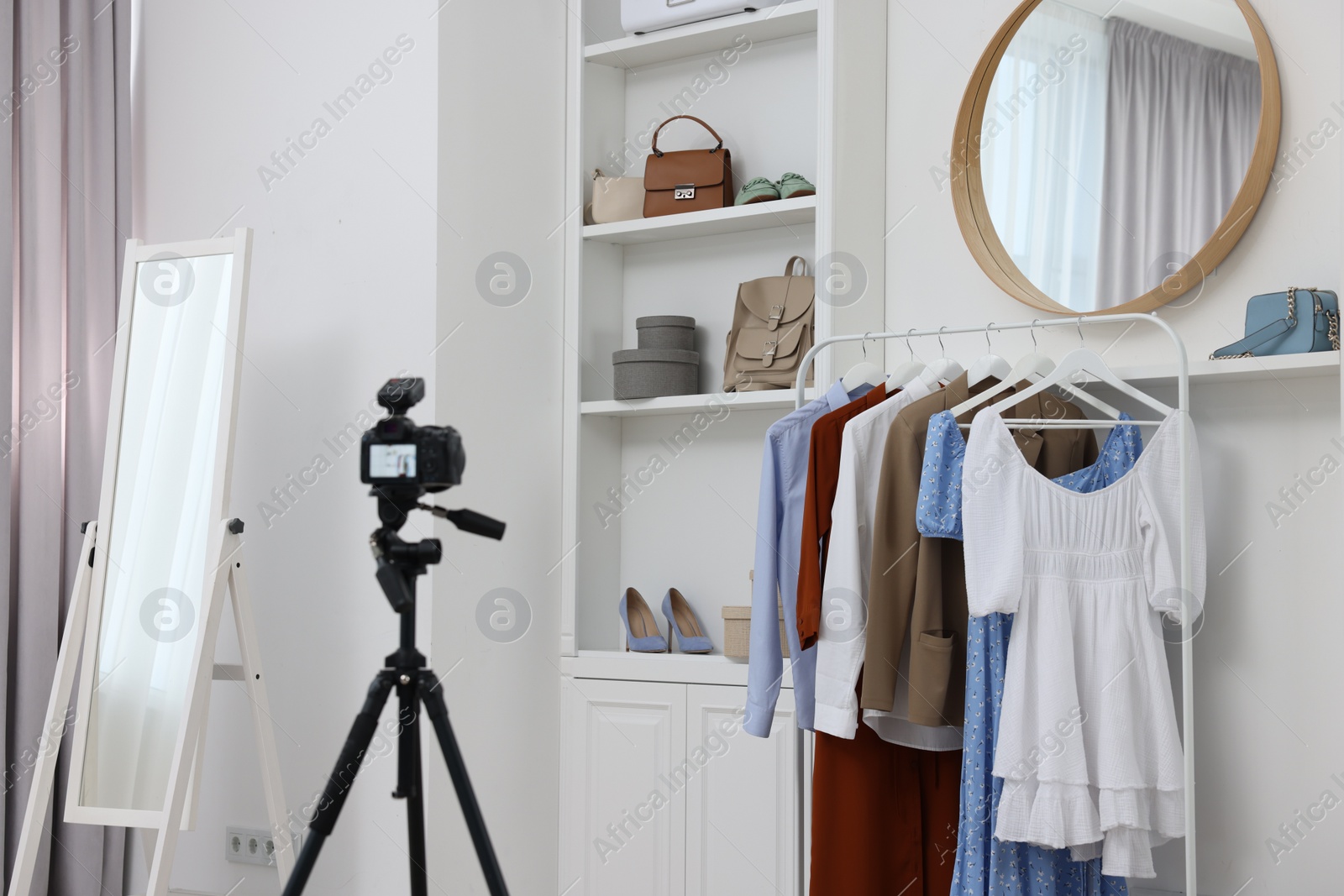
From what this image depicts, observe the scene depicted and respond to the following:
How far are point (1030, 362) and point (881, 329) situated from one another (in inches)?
22.0

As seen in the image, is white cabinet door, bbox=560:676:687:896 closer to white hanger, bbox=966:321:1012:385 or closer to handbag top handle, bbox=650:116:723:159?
white hanger, bbox=966:321:1012:385

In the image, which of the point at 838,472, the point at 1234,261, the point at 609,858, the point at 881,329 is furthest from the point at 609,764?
the point at 1234,261

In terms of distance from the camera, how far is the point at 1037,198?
246cm

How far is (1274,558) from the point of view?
2.17 m

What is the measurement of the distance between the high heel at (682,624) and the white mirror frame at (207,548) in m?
1.03

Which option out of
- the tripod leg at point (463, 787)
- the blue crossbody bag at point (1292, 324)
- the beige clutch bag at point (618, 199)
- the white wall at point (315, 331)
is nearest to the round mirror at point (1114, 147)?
the blue crossbody bag at point (1292, 324)

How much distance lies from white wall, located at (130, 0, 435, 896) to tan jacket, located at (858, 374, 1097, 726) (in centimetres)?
100

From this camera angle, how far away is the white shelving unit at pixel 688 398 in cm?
252

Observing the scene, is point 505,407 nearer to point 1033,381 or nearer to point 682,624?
point 682,624

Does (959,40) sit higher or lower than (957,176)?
higher

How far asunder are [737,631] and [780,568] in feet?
1.25

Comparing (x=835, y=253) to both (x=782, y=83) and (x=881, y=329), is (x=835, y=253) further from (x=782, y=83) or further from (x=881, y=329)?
(x=782, y=83)

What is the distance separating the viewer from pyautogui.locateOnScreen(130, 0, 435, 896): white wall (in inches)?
96.5

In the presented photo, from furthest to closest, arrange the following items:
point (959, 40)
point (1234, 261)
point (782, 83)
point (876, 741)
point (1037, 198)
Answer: point (782, 83) → point (959, 40) → point (1037, 198) → point (1234, 261) → point (876, 741)
